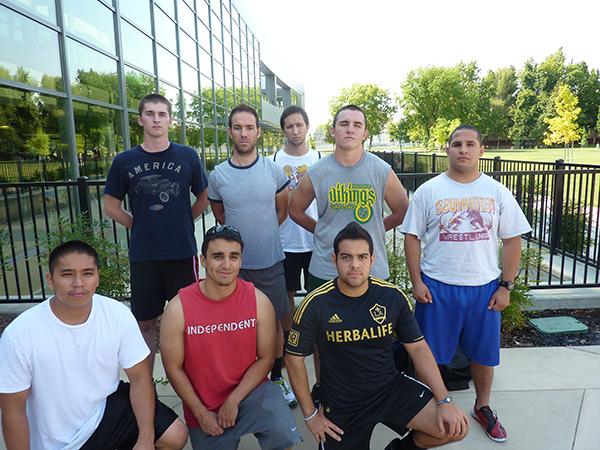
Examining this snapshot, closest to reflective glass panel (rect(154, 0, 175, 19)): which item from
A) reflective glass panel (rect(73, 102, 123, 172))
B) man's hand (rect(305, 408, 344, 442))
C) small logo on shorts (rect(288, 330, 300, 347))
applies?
reflective glass panel (rect(73, 102, 123, 172))

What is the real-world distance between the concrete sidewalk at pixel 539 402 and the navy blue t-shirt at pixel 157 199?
3.71 feet

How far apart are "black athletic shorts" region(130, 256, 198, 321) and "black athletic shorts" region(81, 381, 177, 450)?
951mm

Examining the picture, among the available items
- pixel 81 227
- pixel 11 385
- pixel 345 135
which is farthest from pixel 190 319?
pixel 81 227

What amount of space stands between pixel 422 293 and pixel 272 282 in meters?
1.00

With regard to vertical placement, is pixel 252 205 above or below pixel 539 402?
above

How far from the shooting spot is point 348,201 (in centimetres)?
280

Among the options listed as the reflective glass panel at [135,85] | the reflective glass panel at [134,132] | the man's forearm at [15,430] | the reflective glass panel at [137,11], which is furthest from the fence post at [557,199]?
the reflective glass panel at [137,11]

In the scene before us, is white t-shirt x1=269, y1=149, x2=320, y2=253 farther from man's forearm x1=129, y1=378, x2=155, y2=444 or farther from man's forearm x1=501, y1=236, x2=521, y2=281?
man's forearm x1=129, y1=378, x2=155, y2=444

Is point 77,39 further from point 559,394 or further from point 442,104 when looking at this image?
point 442,104

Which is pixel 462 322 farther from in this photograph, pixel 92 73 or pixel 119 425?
pixel 92 73

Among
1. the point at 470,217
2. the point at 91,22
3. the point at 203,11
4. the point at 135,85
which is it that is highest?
the point at 203,11

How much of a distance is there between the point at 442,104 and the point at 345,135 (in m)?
58.7

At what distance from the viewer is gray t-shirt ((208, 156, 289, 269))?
2934 millimetres

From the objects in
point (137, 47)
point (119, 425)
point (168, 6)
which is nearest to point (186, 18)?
point (168, 6)
